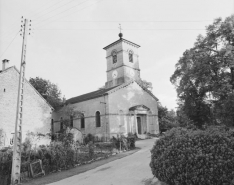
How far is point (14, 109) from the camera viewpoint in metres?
21.4

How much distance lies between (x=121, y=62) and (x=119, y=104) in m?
7.35

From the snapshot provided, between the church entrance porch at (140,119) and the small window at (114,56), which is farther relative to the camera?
the small window at (114,56)

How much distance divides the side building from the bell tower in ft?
39.7

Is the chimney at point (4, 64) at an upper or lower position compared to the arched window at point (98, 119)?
upper

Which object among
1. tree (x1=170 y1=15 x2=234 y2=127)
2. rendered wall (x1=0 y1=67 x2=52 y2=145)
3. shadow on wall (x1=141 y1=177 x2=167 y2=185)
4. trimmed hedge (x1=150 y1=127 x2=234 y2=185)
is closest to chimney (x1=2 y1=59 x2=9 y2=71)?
rendered wall (x1=0 y1=67 x2=52 y2=145)

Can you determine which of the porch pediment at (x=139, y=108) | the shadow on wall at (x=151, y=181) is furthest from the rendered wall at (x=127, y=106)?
the shadow on wall at (x=151, y=181)

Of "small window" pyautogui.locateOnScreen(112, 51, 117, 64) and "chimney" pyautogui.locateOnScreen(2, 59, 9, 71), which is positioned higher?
"small window" pyautogui.locateOnScreen(112, 51, 117, 64)

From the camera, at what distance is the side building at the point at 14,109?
20.4 meters

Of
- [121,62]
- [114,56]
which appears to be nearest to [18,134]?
[121,62]

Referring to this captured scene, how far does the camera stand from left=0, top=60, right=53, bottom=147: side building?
2044 cm

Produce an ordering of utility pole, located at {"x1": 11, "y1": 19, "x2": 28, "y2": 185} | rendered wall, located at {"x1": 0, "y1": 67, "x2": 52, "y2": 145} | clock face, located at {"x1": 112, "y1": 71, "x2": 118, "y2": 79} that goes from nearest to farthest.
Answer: utility pole, located at {"x1": 11, "y1": 19, "x2": 28, "y2": 185}, rendered wall, located at {"x1": 0, "y1": 67, "x2": 52, "y2": 145}, clock face, located at {"x1": 112, "y1": 71, "x2": 118, "y2": 79}

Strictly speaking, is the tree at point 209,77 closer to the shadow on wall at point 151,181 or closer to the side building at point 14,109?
the shadow on wall at point 151,181

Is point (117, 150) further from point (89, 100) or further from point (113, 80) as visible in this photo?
point (113, 80)

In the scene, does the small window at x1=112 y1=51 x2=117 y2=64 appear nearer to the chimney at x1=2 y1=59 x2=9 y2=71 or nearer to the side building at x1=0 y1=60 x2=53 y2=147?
the side building at x1=0 y1=60 x2=53 y2=147
